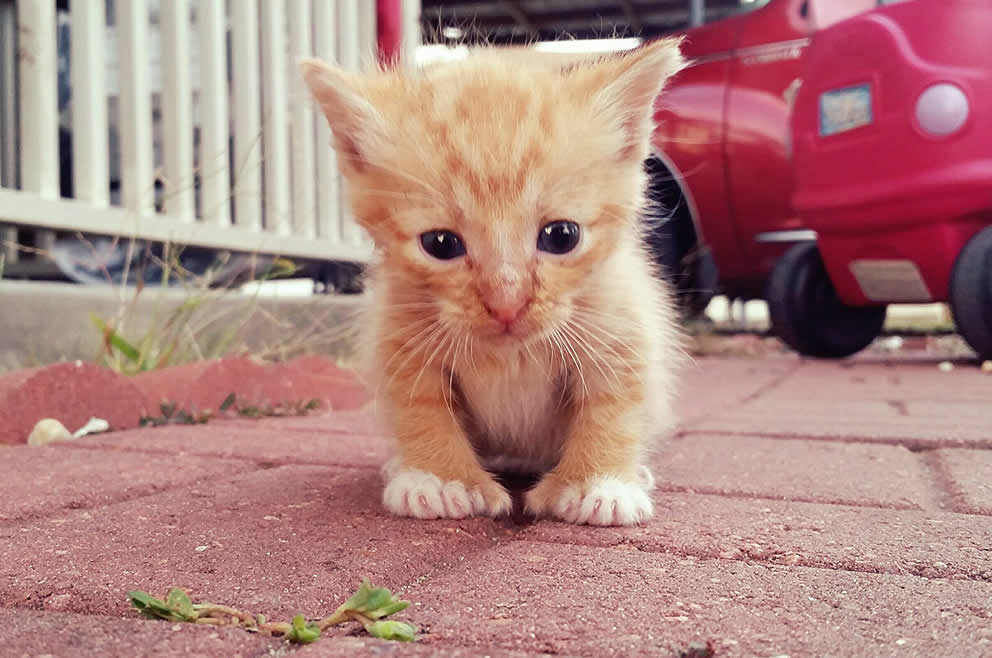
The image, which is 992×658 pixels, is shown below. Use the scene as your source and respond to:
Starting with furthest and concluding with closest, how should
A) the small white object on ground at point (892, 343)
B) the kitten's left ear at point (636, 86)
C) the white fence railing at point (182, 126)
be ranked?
1. the small white object on ground at point (892, 343)
2. the white fence railing at point (182, 126)
3. the kitten's left ear at point (636, 86)

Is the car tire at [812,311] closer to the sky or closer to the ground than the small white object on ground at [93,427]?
closer to the sky

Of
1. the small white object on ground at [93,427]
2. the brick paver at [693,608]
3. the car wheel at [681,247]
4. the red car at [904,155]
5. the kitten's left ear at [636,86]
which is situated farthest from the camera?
the car wheel at [681,247]

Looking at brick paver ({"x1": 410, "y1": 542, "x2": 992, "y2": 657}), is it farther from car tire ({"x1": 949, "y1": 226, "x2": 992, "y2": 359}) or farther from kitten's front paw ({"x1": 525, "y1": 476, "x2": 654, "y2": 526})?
car tire ({"x1": 949, "y1": 226, "x2": 992, "y2": 359})

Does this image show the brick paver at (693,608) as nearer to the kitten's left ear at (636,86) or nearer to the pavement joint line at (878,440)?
the kitten's left ear at (636,86)

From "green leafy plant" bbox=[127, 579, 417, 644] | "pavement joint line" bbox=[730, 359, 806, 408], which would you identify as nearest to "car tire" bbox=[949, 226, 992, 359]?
"pavement joint line" bbox=[730, 359, 806, 408]

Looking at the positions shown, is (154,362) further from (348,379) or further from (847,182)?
(847,182)

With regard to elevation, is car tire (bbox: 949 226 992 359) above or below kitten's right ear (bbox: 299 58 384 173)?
below

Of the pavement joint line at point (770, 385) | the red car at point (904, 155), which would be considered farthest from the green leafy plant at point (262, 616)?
the red car at point (904, 155)
